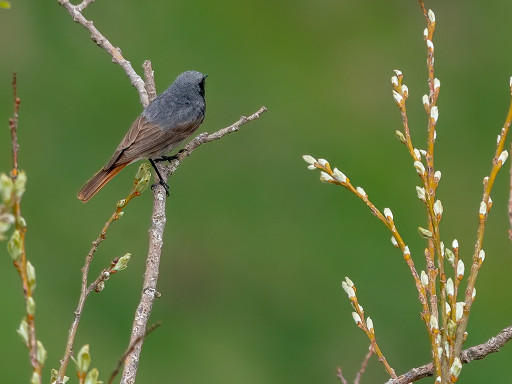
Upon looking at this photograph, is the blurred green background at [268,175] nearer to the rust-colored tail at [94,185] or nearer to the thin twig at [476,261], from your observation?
the rust-colored tail at [94,185]

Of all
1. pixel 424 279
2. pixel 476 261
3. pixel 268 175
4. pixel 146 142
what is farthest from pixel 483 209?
pixel 268 175

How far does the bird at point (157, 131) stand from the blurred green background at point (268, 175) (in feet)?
7.28

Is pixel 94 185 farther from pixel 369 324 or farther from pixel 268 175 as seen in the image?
pixel 268 175

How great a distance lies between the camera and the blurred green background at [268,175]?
839 cm

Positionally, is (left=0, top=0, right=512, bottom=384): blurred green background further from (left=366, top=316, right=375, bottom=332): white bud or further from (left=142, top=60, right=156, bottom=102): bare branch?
(left=366, top=316, right=375, bottom=332): white bud

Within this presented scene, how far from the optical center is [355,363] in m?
8.37

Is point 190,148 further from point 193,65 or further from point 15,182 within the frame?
point 193,65

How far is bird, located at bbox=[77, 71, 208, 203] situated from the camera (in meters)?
5.62

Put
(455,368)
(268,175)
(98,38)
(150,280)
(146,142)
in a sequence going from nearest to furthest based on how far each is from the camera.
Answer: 1. (455,368)
2. (150,280)
3. (98,38)
4. (146,142)
5. (268,175)

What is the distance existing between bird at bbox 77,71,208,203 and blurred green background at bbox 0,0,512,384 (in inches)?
87.3

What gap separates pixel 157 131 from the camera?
19.2ft

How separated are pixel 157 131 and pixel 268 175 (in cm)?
372

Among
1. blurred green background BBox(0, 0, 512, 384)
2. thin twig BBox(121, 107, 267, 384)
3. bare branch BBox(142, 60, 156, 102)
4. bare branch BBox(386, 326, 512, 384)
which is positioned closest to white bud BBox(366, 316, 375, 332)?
bare branch BBox(386, 326, 512, 384)

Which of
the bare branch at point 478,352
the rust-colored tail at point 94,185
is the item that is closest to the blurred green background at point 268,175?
the rust-colored tail at point 94,185
